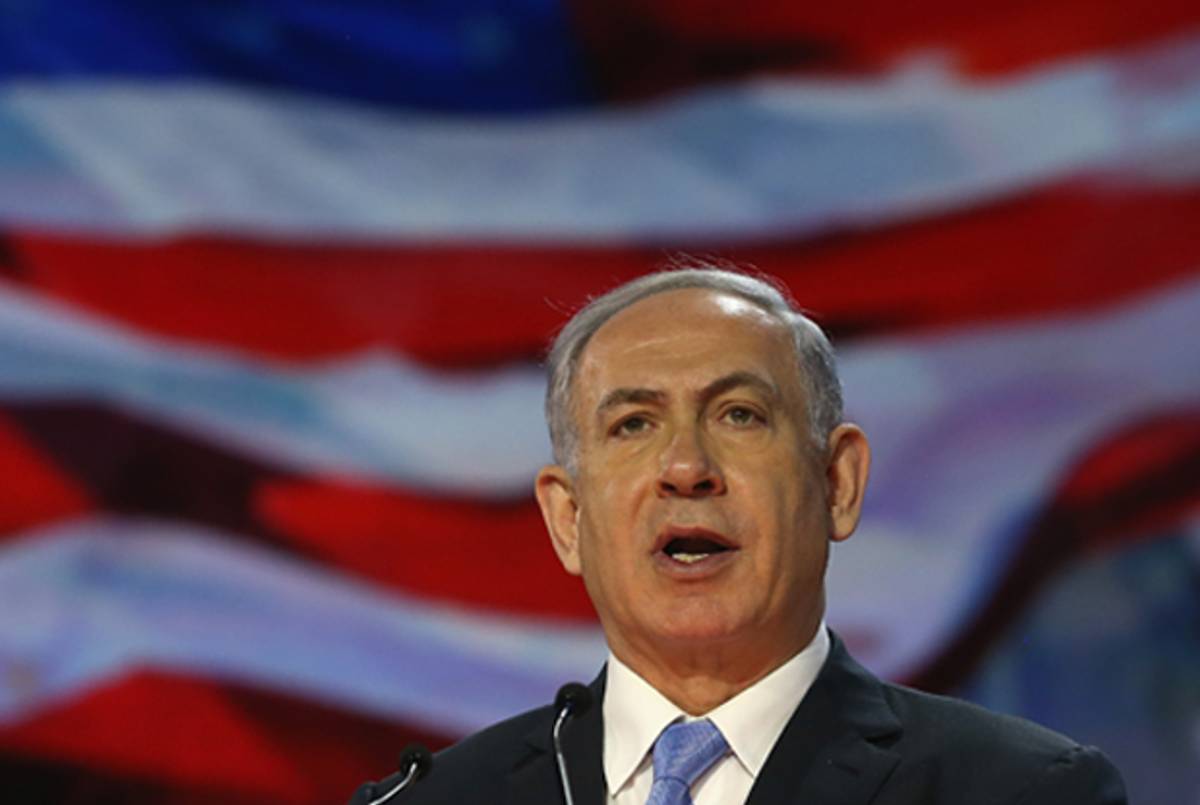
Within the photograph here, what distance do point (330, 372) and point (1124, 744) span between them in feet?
7.23

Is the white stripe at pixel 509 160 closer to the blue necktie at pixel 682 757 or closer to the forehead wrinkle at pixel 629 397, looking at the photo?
the forehead wrinkle at pixel 629 397

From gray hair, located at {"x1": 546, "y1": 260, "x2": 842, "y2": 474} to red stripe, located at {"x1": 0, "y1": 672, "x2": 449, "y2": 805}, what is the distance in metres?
2.33

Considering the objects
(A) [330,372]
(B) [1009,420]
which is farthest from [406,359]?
(B) [1009,420]

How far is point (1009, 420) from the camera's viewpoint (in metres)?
4.52

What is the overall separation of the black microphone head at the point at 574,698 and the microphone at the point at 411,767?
18cm

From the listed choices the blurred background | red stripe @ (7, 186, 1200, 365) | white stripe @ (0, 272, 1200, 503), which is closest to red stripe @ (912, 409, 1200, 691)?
the blurred background

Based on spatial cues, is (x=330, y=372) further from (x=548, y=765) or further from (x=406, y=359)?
(x=548, y=765)

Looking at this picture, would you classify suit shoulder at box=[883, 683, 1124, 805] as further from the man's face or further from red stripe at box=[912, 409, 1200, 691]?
red stripe at box=[912, 409, 1200, 691]

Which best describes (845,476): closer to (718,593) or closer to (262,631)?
(718,593)

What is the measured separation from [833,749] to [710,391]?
0.46m

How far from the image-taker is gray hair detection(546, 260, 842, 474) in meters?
2.31

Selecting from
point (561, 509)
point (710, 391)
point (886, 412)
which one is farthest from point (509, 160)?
point (710, 391)

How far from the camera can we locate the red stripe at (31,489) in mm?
4629

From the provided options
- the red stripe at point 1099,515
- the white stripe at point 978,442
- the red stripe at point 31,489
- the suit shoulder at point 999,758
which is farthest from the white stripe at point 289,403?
the suit shoulder at point 999,758
